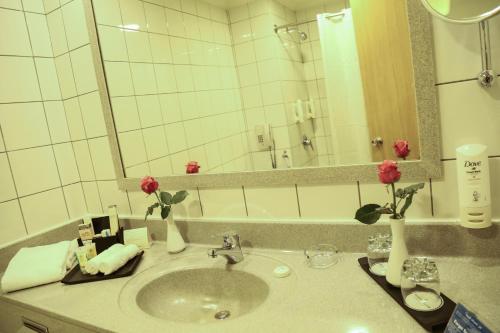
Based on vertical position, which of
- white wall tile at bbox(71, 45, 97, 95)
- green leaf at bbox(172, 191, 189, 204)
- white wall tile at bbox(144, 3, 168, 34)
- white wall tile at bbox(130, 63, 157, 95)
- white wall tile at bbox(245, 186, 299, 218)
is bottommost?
white wall tile at bbox(245, 186, 299, 218)

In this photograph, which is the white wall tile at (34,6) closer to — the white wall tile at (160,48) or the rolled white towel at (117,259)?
the white wall tile at (160,48)

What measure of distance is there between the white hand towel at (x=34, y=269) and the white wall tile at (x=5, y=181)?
Answer: 0.78 feet

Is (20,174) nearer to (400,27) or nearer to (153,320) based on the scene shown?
(153,320)

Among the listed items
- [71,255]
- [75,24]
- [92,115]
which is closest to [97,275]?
[71,255]

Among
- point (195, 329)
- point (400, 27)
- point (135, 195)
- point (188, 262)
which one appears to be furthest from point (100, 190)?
point (400, 27)

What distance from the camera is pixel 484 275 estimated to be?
0.76 metres

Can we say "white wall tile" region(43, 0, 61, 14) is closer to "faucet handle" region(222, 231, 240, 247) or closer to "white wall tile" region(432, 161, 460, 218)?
"faucet handle" region(222, 231, 240, 247)

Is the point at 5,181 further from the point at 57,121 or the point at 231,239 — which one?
the point at 231,239

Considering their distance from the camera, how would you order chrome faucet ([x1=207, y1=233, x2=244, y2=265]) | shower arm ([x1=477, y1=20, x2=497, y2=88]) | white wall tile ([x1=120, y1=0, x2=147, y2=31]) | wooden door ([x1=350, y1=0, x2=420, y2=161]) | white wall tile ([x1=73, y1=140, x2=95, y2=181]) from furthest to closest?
white wall tile ([x1=73, y1=140, x2=95, y2=181]) < white wall tile ([x1=120, y1=0, x2=147, y2=31]) < chrome faucet ([x1=207, y1=233, x2=244, y2=265]) < wooden door ([x1=350, y1=0, x2=420, y2=161]) < shower arm ([x1=477, y1=20, x2=497, y2=88])

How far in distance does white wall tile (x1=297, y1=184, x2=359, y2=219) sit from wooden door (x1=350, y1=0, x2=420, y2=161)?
0.13 metres

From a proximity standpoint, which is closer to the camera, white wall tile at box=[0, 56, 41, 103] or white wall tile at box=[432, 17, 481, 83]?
white wall tile at box=[432, 17, 481, 83]

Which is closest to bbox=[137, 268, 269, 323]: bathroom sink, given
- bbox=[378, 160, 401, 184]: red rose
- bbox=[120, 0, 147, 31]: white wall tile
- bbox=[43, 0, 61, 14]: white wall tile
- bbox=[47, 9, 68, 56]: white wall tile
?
bbox=[378, 160, 401, 184]: red rose

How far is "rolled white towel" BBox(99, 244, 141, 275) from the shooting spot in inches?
43.0

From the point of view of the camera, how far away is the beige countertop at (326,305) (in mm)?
682
